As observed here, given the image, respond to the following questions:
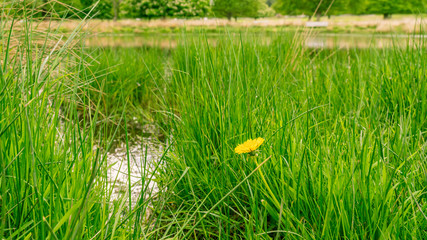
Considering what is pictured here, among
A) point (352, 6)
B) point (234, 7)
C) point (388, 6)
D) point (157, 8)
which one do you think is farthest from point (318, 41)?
point (388, 6)

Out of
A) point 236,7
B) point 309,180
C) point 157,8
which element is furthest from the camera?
point 236,7

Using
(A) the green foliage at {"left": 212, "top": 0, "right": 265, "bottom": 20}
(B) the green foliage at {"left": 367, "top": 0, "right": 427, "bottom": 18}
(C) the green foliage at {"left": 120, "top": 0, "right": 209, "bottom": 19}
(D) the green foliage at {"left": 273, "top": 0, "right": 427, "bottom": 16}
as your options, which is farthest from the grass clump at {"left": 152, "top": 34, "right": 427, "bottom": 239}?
(B) the green foliage at {"left": 367, "top": 0, "right": 427, "bottom": 18}

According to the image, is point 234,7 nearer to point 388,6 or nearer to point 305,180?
point 388,6

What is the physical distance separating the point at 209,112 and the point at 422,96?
0.85 meters

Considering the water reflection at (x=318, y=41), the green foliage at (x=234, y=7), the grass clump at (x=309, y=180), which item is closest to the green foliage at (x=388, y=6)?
the green foliage at (x=234, y=7)

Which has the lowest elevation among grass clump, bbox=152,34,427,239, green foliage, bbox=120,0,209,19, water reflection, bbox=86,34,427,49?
grass clump, bbox=152,34,427,239

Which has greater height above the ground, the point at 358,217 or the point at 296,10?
the point at 296,10

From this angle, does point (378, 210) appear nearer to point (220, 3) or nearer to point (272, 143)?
point (272, 143)

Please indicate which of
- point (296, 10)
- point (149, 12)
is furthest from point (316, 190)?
point (296, 10)

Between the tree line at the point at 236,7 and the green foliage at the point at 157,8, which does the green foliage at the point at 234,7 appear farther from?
the green foliage at the point at 157,8

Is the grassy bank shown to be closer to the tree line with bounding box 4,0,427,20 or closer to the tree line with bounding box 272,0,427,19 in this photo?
the tree line with bounding box 4,0,427,20

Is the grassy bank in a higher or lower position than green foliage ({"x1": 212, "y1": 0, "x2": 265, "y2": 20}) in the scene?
lower

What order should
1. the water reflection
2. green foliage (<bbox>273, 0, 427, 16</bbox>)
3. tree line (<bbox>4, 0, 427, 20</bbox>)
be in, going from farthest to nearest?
1. green foliage (<bbox>273, 0, 427, 16</bbox>)
2. tree line (<bbox>4, 0, 427, 20</bbox>)
3. the water reflection

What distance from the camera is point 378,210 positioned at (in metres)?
0.70
